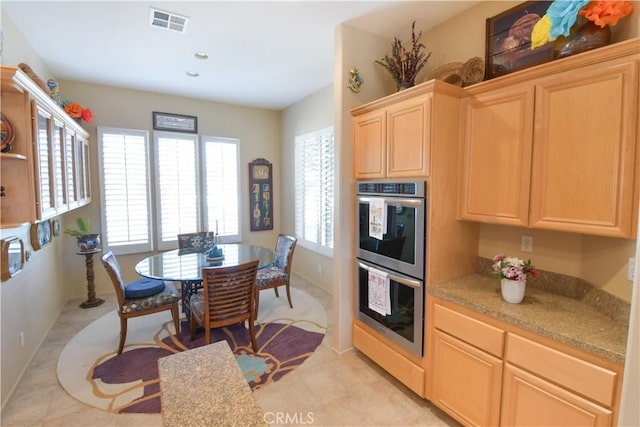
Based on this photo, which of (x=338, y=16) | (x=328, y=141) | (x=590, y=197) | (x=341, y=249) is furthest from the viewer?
(x=328, y=141)

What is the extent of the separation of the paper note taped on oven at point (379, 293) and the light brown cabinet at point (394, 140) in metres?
0.81

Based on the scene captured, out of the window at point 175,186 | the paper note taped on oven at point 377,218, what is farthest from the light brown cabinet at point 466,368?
the window at point 175,186

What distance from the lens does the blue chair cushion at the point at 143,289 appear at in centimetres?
281

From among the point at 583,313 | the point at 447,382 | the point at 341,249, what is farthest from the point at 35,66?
the point at 583,313

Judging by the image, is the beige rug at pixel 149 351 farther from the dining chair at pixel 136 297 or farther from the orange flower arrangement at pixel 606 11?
the orange flower arrangement at pixel 606 11

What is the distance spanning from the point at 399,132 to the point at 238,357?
95.4 inches

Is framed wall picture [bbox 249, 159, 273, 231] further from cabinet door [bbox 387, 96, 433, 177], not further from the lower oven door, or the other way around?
cabinet door [bbox 387, 96, 433, 177]

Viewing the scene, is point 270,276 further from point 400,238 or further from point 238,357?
point 400,238

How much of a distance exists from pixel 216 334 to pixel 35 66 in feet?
11.2

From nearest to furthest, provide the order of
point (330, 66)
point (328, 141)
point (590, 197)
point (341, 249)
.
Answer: point (590, 197)
point (341, 249)
point (330, 66)
point (328, 141)

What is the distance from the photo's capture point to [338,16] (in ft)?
8.05

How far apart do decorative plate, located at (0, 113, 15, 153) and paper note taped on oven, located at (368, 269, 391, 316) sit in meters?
2.66

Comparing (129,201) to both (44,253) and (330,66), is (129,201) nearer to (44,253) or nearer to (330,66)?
(44,253)

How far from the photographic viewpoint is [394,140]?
227 centimetres
